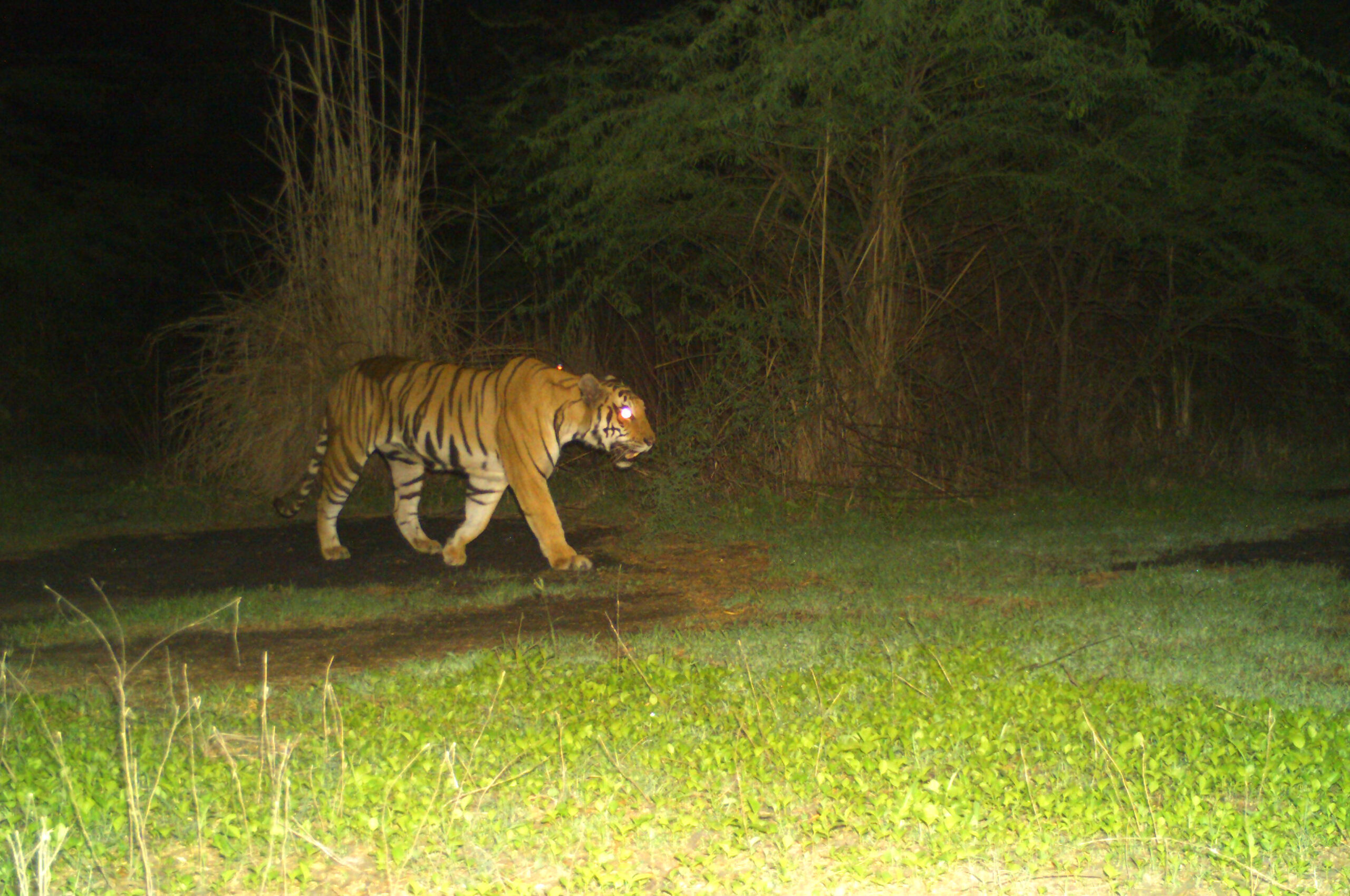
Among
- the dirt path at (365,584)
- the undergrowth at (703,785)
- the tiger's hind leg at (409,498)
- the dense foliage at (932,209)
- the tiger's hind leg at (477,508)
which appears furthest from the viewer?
the dense foliage at (932,209)

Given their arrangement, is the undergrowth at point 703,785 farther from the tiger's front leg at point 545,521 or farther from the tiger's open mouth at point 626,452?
the tiger's open mouth at point 626,452

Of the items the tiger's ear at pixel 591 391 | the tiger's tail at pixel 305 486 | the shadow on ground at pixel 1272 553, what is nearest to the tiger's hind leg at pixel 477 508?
the tiger's ear at pixel 591 391

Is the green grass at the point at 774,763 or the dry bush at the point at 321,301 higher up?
the dry bush at the point at 321,301

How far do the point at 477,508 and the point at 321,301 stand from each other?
141 inches

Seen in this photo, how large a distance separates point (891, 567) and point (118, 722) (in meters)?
4.18

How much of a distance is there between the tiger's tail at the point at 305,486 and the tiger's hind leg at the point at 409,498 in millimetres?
472

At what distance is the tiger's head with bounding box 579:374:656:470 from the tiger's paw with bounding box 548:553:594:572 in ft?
2.50

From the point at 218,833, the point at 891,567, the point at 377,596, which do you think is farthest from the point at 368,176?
the point at 218,833

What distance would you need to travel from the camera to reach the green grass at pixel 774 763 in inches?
132

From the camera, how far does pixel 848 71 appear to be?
9.15 metres

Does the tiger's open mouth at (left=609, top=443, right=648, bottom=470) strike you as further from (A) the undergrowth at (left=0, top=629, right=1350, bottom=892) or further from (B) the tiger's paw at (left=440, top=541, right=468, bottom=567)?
(A) the undergrowth at (left=0, top=629, right=1350, bottom=892)

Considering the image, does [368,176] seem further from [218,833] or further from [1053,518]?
[218,833]

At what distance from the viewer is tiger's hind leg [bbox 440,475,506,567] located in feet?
26.8

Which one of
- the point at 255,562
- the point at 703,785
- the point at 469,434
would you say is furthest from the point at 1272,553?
the point at 255,562
